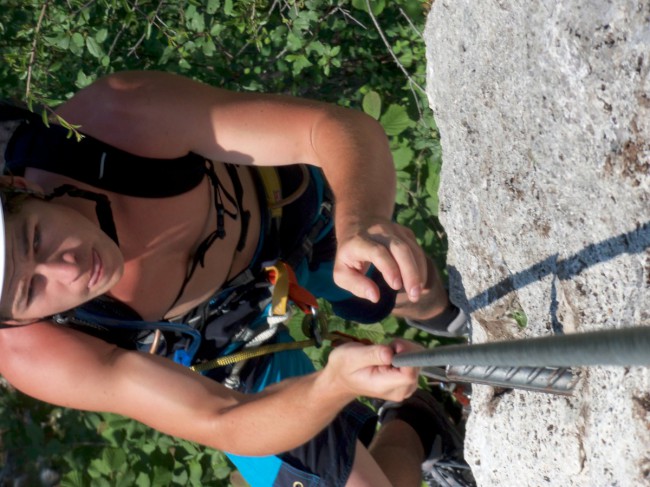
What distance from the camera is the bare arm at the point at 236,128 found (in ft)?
6.56

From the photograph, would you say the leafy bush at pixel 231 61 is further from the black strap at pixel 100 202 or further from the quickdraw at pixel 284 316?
the quickdraw at pixel 284 316

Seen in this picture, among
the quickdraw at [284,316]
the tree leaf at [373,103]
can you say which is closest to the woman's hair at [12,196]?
the quickdraw at [284,316]

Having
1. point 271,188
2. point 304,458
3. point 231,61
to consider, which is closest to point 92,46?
point 231,61

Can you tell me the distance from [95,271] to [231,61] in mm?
1625

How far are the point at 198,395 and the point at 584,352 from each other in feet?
4.69

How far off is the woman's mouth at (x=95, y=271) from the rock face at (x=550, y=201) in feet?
3.09

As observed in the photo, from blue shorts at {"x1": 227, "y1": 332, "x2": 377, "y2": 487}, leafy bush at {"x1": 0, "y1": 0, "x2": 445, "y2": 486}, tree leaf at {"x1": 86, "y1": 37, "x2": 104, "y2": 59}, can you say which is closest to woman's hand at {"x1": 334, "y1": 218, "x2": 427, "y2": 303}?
blue shorts at {"x1": 227, "y1": 332, "x2": 377, "y2": 487}

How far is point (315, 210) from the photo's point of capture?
251 centimetres

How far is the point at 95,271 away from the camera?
1.86m

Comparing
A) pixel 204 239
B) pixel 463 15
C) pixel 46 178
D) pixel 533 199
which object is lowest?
pixel 204 239

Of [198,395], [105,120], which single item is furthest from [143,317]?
[105,120]

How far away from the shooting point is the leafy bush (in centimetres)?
290

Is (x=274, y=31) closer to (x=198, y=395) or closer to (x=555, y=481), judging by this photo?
(x=198, y=395)

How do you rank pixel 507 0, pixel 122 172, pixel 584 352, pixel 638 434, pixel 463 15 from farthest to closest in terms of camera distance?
pixel 122 172
pixel 463 15
pixel 507 0
pixel 638 434
pixel 584 352
